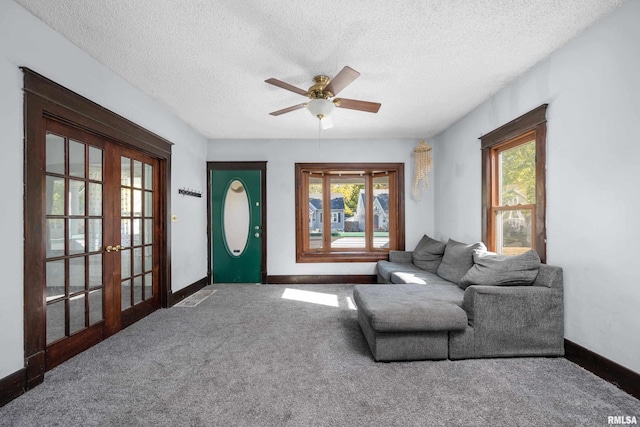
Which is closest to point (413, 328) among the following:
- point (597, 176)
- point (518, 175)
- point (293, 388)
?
point (293, 388)

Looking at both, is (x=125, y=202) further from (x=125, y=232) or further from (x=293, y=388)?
(x=293, y=388)

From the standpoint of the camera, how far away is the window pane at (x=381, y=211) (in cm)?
542

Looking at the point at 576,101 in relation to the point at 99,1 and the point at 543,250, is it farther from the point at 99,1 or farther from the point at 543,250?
the point at 99,1

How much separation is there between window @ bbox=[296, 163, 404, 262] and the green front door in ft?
2.49

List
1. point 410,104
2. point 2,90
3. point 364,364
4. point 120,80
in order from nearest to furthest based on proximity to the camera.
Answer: point 2,90 → point 364,364 → point 120,80 → point 410,104

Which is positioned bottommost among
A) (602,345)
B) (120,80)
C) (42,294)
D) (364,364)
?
(364,364)

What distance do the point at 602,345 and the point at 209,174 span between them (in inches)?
210

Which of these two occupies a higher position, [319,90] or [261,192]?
[319,90]

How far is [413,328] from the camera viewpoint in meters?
2.21

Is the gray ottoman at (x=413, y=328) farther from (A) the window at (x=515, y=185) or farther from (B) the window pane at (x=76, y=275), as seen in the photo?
(B) the window pane at (x=76, y=275)

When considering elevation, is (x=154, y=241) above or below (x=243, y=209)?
below

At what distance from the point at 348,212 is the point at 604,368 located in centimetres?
409

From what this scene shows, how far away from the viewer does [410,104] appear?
11.7 feet

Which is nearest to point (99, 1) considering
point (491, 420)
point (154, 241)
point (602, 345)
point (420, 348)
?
point (154, 241)
